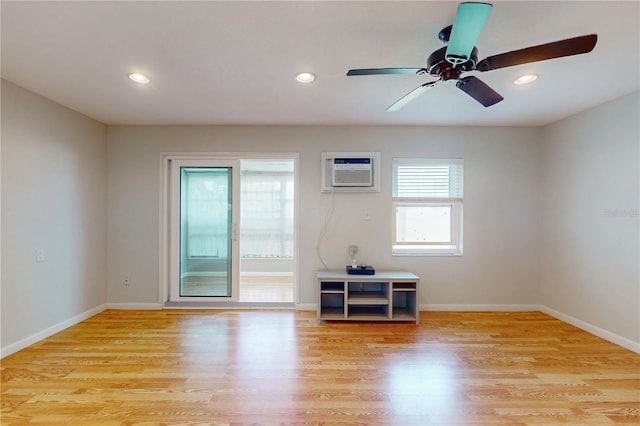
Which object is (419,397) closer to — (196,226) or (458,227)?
(458,227)

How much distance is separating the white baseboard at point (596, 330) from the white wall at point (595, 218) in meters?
0.02

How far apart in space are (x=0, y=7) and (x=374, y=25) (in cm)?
218

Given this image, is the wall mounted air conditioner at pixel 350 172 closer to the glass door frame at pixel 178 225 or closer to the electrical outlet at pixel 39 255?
the glass door frame at pixel 178 225

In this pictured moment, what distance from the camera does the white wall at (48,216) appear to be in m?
2.57

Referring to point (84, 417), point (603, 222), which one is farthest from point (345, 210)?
point (84, 417)

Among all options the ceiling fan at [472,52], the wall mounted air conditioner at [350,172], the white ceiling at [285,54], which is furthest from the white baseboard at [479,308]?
the ceiling fan at [472,52]

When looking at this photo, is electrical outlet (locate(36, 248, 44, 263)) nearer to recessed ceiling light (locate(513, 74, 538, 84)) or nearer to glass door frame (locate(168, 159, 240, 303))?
glass door frame (locate(168, 159, 240, 303))

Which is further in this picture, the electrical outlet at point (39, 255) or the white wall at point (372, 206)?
the white wall at point (372, 206)

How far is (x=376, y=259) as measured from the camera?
3.78m

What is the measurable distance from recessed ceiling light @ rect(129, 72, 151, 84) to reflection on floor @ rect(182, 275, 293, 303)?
2511mm

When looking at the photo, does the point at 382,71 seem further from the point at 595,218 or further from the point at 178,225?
the point at 178,225

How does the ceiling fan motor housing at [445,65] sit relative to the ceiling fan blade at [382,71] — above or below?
above

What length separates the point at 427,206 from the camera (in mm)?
3908

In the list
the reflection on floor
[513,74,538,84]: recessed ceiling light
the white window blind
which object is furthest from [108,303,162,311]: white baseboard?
[513,74,538,84]: recessed ceiling light
